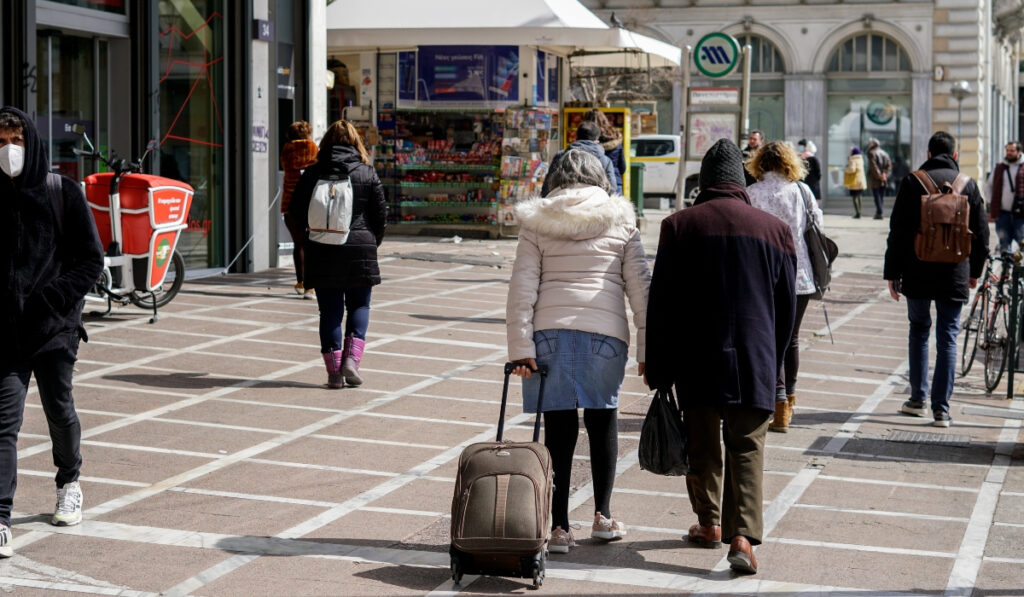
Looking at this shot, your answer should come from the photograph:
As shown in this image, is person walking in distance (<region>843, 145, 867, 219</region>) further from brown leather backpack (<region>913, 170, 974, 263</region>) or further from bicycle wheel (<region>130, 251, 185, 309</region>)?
brown leather backpack (<region>913, 170, 974, 263</region>)

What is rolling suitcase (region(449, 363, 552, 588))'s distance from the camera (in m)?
5.34

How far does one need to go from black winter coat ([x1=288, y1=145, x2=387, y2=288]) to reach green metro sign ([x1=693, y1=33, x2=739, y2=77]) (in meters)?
9.55

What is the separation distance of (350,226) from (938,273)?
3712mm

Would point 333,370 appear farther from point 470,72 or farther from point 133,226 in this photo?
point 470,72

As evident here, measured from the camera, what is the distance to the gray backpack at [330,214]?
958cm

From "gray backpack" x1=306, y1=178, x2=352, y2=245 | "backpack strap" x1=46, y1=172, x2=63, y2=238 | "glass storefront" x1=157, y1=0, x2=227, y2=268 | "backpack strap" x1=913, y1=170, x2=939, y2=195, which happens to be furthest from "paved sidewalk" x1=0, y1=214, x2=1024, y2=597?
"glass storefront" x1=157, y1=0, x2=227, y2=268

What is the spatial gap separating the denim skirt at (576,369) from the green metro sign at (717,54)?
13.2 metres

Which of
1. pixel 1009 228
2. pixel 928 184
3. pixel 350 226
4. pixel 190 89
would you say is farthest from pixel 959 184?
pixel 1009 228

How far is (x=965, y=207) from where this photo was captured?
29.3 ft

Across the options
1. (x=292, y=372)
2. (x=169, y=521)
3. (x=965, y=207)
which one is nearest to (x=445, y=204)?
(x=292, y=372)

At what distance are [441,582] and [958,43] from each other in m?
37.3

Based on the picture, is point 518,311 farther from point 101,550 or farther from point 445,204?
point 445,204

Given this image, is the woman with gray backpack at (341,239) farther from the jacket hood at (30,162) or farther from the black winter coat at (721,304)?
the black winter coat at (721,304)

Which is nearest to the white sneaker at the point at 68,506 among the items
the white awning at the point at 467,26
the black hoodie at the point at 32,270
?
the black hoodie at the point at 32,270
